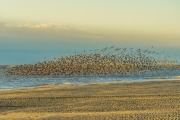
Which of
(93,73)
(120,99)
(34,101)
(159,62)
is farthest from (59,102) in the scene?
(159,62)

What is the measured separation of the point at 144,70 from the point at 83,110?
42.7 m

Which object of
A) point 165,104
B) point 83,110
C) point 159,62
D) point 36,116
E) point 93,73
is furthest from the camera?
point 159,62

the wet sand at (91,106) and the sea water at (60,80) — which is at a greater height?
the wet sand at (91,106)

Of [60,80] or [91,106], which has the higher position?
[91,106]

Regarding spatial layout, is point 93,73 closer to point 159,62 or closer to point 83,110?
point 159,62

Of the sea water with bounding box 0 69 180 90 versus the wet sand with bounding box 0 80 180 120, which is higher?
the wet sand with bounding box 0 80 180 120

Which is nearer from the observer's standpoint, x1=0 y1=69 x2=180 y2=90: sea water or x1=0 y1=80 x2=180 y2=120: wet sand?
x1=0 y1=80 x2=180 y2=120: wet sand

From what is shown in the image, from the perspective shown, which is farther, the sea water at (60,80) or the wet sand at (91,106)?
the sea water at (60,80)

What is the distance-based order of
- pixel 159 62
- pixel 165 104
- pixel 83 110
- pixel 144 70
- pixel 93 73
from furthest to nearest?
pixel 159 62, pixel 144 70, pixel 93 73, pixel 165 104, pixel 83 110

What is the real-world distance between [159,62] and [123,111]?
178 feet

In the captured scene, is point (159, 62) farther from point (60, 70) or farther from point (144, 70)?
point (60, 70)

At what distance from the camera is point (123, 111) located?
22.6 metres

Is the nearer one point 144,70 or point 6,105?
point 6,105

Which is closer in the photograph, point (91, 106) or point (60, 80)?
point (91, 106)
